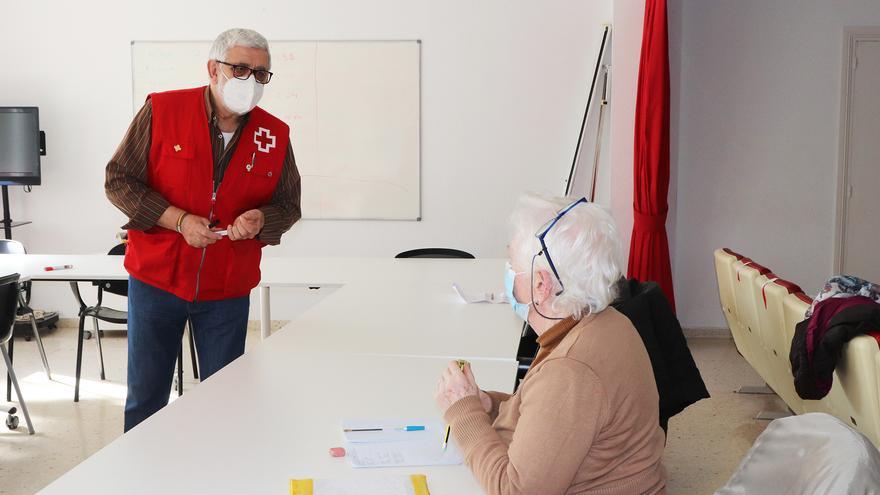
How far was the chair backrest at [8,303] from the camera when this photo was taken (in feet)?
12.6

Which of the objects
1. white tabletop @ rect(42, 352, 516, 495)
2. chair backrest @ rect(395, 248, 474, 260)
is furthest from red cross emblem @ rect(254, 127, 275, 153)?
chair backrest @ rect(395, 248, 474, 260)

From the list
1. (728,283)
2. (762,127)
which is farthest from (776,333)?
(762,127)

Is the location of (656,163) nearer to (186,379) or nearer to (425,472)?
(186,379)

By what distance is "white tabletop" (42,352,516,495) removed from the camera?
1680mm

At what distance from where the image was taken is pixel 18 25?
645 cm

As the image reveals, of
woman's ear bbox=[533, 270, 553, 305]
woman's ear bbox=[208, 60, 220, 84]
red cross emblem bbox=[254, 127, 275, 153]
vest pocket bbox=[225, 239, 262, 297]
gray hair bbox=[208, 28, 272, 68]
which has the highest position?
gray hair bbox=[208, 28, 272, 68]

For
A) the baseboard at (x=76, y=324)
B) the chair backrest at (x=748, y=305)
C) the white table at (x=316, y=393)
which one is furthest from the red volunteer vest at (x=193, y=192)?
the baseboard at (x=76, y=324)

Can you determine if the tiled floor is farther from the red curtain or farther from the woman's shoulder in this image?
the woman's shoulder

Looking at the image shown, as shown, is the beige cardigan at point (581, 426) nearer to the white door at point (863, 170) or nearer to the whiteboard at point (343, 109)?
the whiteboard at point (343, 109)

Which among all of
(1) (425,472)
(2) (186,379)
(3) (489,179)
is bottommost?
(2) (186,379)

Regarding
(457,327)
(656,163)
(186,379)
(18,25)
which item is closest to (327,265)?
(186,379)

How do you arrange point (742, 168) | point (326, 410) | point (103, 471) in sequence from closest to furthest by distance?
point (103, 471)
point (326, 410)
point (742, 168)

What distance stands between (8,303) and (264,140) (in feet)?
5.74

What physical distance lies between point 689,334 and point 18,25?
18.3 feet
